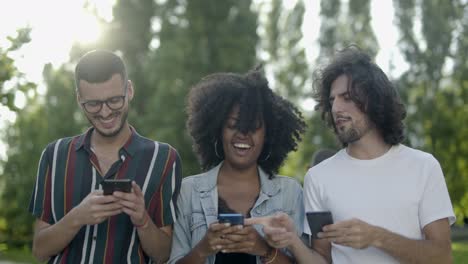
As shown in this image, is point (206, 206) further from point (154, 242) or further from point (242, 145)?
point (154, 242)

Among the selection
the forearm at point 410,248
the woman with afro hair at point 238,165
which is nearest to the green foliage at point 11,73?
the woman with afro hair at point 238,165

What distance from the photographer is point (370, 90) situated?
17.0 ft

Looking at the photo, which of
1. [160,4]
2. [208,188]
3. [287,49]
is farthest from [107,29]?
[208,188]

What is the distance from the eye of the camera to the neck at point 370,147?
5.20 m

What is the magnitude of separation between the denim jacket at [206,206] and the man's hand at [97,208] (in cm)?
79

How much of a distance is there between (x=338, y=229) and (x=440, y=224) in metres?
0.64

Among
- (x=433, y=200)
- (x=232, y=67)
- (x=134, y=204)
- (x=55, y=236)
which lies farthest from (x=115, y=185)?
(x=232, y=67)

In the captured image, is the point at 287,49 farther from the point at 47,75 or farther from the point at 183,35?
the point at 47,75

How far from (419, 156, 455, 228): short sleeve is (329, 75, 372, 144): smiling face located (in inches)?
17.7

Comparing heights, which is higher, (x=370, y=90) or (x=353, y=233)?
(x=370, y=90)

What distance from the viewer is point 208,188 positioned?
18.1 feet

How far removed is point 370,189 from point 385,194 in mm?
95

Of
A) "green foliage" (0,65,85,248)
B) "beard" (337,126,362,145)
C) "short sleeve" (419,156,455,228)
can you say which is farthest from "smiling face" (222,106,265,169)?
"green foliage" (0,65,85,248)

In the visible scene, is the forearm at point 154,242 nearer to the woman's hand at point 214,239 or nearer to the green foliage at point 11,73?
the woman's hand at point 214,239
